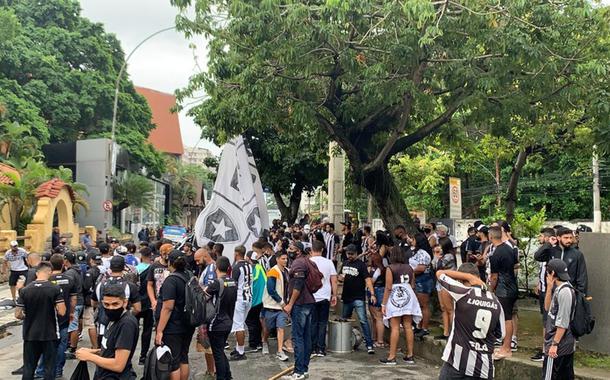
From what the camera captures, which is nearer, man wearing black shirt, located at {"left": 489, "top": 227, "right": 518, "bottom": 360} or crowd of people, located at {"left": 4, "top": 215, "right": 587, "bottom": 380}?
crowd of people, located at {"left": 4, "top": 215, "right": 587, "bottom": 380}

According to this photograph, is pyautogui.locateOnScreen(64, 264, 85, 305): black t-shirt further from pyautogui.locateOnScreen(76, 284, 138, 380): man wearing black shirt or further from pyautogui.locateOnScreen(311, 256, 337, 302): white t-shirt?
pyautogui.locateOnScreen(76, 284, 138, 380): man wearing black shirt

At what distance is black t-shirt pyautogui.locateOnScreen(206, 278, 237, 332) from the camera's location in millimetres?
6754

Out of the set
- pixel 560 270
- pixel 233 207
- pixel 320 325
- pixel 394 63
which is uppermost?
pixel 394 63

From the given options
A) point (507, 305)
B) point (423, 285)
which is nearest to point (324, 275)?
point (423, 285)

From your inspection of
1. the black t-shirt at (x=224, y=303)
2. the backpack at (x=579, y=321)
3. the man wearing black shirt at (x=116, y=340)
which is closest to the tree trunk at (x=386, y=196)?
the black t-shirt at (x=224, y=303)

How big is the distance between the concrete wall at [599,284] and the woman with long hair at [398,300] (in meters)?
2.36

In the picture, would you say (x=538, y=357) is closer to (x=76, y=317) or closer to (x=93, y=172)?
(x=76, y=317)

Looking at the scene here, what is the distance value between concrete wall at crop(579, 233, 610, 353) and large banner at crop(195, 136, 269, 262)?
6.67m

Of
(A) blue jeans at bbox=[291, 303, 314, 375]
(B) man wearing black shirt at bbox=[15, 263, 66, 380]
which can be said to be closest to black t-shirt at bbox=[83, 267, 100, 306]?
(B) man wearing black shirt at bbox=[15, 263, 66, 380]

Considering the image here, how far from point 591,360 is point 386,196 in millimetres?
4950

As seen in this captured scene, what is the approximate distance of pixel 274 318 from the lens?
333 inches

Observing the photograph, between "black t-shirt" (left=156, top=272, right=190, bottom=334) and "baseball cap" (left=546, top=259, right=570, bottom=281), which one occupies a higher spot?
"baseball cap" (left=546, top=259, right=570, bottom=281)

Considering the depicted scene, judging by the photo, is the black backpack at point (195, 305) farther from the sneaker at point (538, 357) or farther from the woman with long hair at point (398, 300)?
the sneaker at point (538, 357)

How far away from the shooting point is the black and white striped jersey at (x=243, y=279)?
791 centimetres
